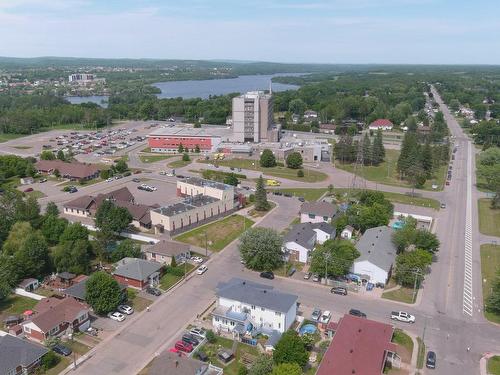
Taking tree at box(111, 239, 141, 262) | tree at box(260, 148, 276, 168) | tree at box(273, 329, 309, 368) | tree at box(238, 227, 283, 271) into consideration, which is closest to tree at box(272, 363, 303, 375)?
tree at box(273, 329, 309, 368)

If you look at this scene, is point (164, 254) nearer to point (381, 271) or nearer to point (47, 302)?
point (47, 302)

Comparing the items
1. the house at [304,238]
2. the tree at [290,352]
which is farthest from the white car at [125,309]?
the house at [304,238]

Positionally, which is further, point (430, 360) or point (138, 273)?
point (138, 273)

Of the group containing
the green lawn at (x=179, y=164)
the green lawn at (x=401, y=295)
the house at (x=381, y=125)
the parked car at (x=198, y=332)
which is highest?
the house at (x=381, y=125)

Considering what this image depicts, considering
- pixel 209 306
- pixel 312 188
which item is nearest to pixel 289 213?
pixel 312 188

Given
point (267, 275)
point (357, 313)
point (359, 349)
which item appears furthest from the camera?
point (267, 275)

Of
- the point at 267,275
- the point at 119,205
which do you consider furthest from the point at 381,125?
the point at 267,275

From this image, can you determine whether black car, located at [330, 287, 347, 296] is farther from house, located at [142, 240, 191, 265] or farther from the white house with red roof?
the white house with red roof

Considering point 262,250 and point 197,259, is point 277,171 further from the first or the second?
point 262,250

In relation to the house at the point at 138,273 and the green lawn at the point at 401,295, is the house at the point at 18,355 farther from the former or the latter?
the green lawn at the point at 401,295
